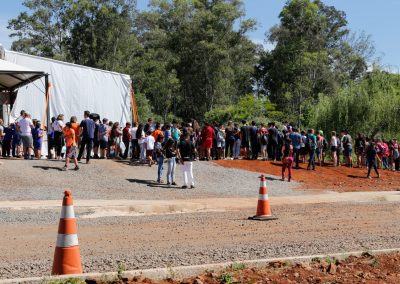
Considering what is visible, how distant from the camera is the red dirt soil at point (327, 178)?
2500cm

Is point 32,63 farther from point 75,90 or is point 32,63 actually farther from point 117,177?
point 117,177

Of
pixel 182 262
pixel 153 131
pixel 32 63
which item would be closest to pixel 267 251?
pixel 182 262

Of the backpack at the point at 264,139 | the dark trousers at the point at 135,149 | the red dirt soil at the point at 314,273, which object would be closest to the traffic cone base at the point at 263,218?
the red dirt soil at the point at 314,273

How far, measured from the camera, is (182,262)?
8.01 m

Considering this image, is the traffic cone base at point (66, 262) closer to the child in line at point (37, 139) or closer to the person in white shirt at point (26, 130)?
the person in white shirt at point (26, 130)

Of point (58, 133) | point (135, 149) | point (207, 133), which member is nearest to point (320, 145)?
point (207, 133)

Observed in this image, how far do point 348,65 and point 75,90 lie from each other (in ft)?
179

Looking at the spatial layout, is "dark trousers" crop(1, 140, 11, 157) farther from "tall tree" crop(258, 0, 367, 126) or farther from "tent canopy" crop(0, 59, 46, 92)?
"tall tree" crop(258, 0, 367, 126)

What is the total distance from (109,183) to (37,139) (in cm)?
394

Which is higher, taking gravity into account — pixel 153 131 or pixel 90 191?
pixel 153 131

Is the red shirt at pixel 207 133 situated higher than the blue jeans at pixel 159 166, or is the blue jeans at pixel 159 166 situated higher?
the red shirt at pixel 207 133

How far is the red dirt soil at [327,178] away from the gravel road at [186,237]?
402 inches

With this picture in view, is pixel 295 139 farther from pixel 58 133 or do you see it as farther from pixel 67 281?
pixel 67 281

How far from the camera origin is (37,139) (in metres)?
21.6
